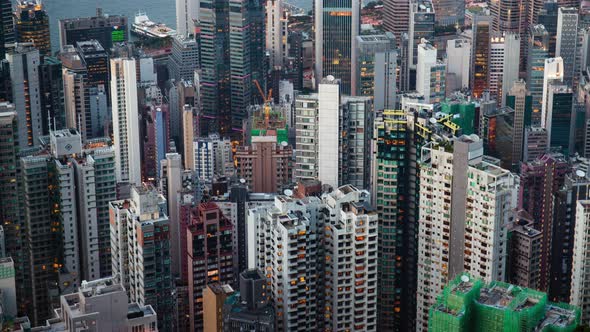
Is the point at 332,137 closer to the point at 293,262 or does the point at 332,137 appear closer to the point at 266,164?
the point at 266,164

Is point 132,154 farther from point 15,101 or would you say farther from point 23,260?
point 23,260

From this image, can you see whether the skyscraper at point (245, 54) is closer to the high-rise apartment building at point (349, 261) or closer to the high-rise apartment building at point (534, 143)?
the high-rise apartment building at point (534, 143)

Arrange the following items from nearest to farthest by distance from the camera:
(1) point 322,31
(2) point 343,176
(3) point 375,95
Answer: (2) point 343,176 < (3) point 375,95 < (1) point 322,31

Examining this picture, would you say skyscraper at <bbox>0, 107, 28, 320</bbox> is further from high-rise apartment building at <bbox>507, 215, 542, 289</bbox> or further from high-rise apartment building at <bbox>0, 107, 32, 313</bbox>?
high-rise apartment building at <bbox>507, 215, 542, 289</bbox>

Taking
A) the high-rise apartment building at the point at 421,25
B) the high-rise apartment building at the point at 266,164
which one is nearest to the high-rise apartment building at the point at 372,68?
the high-rise apartment building at the point at 421,25

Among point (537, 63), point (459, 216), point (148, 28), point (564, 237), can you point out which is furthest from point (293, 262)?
point (148, 28)

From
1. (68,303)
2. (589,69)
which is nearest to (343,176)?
(68,303)
